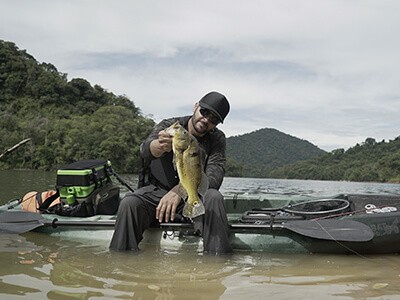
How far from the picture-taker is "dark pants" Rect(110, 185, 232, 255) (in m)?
4.59

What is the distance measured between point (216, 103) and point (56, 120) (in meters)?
67.2

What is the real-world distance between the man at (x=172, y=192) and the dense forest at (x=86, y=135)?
47.9 meters

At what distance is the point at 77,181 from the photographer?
5.66 meters

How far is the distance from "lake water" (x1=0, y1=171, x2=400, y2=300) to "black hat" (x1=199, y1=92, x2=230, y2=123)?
1.53 m

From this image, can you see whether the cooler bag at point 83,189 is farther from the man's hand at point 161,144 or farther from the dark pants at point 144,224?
the man's hand at point 161,144

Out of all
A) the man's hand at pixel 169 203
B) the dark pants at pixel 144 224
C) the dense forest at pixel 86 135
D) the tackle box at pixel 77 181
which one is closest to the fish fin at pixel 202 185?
the dark pants at pixel 144 224

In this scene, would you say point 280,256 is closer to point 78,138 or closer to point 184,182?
point 184,182

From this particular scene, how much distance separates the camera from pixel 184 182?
13.1 ft

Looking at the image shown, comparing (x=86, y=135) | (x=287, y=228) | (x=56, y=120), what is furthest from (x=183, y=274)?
(x=56, y=120)

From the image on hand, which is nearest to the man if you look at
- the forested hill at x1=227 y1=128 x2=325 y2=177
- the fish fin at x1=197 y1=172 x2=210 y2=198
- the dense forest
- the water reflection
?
the water reflection

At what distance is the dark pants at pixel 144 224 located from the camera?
459cm

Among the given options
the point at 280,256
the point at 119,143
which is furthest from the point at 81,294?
the point at 119,143

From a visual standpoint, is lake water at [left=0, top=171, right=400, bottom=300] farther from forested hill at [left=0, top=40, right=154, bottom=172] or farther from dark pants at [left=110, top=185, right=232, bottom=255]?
forested hill at [left=0, top=40, right=154, bottom=172]

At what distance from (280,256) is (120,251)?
1706mm
